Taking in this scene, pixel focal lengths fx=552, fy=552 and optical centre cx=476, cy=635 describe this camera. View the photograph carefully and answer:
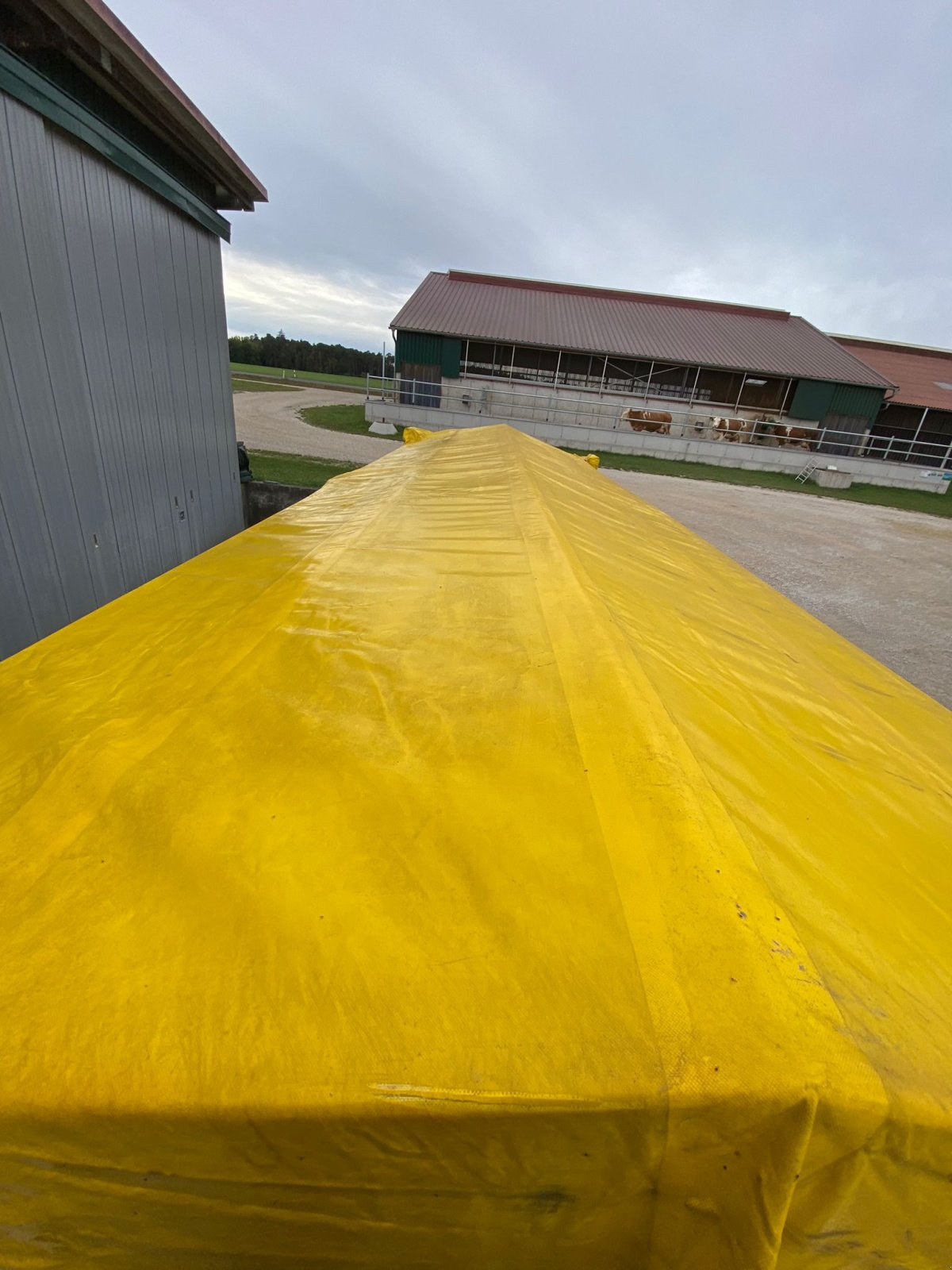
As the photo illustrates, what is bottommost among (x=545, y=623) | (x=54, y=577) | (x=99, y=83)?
(x=54, y=577)

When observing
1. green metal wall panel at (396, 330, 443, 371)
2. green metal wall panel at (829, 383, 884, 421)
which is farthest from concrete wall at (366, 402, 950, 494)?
green metal wall panel at (829, 383, 884, 421)

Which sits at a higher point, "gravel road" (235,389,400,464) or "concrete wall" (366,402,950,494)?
"concrete wall" (366,402,950,494)

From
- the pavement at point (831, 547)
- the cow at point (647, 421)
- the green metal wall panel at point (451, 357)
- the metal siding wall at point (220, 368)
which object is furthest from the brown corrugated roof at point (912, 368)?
the metal siding wall at point (220, 368)

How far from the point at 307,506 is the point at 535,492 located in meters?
1.50

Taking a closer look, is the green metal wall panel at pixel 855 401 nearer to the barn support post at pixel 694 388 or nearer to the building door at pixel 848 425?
the building door at pixel 848 425

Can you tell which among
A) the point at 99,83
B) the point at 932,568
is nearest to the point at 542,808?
the point at 99,83

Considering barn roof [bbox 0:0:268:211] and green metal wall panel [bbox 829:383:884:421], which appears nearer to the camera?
barn roof [bbox 0:0:268:211]

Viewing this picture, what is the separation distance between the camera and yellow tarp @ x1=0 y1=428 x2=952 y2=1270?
28.2 inches

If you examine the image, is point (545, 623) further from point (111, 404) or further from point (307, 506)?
point (111, 404)

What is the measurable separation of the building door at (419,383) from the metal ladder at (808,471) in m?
13.5

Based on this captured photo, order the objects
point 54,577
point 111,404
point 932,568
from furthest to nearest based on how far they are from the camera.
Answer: point 932,568 → point 111,404 → point 54,577

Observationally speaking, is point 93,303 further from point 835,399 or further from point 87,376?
point 835,399

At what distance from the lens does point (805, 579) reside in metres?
7.20

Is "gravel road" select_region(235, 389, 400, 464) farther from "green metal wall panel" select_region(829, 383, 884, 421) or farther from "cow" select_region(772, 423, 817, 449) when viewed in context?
"green metal wall panel" select_region(829, 383, 884, 421)
